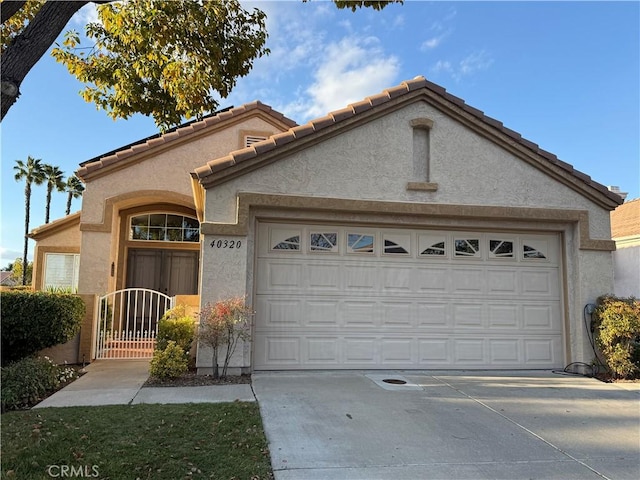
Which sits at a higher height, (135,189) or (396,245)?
(135,189)

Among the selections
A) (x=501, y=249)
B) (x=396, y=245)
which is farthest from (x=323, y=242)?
(x=501, y=249)

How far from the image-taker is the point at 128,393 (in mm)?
6453

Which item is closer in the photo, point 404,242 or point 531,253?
point 404,242

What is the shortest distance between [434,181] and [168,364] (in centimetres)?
550

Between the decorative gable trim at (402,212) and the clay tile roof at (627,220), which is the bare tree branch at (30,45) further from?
the clay tile roof at (627,220)

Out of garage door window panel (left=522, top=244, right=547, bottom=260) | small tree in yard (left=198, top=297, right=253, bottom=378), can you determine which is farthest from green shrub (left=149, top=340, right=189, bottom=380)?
garage door window panel (left=522, top=244, right=547, bottom=260)

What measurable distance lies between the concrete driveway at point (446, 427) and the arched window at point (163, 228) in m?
7.42

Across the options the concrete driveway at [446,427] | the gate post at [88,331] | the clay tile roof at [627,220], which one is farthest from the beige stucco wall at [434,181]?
the clay tile roof at [627,220]

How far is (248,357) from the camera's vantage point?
25.0 ft

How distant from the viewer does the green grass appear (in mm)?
3975

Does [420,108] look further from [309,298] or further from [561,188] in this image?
[309,298]

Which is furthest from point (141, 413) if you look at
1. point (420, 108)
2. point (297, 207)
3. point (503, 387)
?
point (420, 108)

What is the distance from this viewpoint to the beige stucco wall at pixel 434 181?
7.95 meters

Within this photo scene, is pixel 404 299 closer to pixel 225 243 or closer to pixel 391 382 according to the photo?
pixel 391 382
